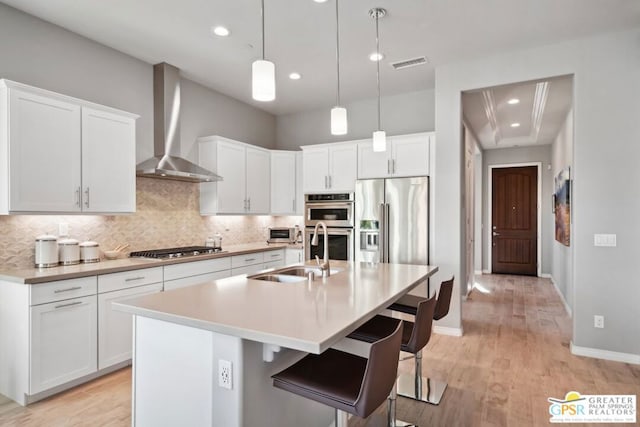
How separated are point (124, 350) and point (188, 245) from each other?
155 cm

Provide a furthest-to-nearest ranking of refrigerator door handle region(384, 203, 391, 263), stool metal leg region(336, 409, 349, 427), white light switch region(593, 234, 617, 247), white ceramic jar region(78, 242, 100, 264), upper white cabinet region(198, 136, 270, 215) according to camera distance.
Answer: upper white cabinet region(198, 136, 270, 215), refrigerator door handle region(384, 203, 391, 263), white light switch region(593, 234, 617, 247), white ceramic jar region(78, 242, 100, 264), stool metal leg region(336, 409, 349, 427)

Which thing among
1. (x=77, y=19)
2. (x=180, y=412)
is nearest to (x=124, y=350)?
(x=180, y=412)

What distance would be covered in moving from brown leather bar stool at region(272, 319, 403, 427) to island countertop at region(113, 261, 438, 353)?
16 centimetres

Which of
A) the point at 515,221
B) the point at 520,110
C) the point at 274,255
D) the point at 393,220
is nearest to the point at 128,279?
the point at 274,255

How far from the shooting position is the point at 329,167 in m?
4.97

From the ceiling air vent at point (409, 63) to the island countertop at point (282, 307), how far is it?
100 inches

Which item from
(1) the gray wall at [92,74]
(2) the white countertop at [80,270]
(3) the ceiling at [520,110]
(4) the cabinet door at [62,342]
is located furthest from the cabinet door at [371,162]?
(4) the cabinet door at [62,342]

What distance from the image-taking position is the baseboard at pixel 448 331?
401 cm

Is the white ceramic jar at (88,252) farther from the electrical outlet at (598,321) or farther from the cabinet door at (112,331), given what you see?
the electrical outlet at (598,321)

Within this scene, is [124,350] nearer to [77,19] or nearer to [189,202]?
[189,202]

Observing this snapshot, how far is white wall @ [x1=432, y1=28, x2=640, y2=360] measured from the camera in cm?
331

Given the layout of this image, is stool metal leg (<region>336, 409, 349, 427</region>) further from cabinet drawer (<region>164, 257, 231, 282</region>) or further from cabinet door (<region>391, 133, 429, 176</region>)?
cabinet door (<region>391, 133, 429, 176</region>)

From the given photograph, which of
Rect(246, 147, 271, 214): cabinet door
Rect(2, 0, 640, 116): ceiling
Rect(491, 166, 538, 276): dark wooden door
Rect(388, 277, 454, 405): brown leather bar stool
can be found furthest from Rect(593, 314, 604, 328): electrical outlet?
Rect(491, 166, 538, 276): dark wooden door

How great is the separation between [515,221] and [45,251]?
8.33m
